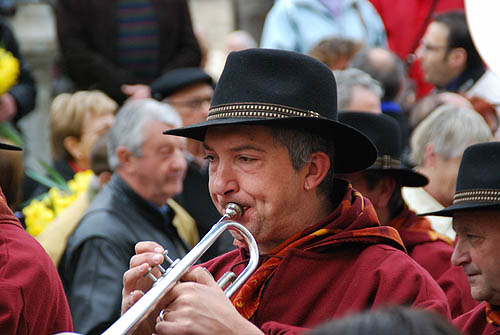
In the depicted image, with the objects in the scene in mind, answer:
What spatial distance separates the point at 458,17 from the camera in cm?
802

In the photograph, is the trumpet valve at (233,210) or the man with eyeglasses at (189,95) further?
the man with eyeglasses at (189,95)

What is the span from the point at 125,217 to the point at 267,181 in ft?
7.95

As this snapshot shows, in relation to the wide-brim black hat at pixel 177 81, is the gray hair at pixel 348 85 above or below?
above

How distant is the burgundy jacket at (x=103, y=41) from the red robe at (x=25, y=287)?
187 inches

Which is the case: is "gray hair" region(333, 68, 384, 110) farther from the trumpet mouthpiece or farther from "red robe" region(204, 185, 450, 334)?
the trumpet mouthpiece

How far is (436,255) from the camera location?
476 centimetres

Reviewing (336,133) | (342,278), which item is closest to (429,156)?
(336,133)

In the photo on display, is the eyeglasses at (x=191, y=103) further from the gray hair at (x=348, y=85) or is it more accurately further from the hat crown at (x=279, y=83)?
the hat crown at (x=279, y=83)

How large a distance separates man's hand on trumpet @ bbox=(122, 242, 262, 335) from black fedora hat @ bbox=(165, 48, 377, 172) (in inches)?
23.7

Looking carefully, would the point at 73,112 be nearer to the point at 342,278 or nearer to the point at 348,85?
the point at 348,85

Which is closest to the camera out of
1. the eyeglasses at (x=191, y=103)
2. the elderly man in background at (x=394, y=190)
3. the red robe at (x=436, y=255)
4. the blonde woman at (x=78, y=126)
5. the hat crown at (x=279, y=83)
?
the hat crown at (x=279, y=83)

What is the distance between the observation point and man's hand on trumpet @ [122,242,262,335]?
2.97 m

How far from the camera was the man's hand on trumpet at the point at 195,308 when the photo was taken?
297 cm

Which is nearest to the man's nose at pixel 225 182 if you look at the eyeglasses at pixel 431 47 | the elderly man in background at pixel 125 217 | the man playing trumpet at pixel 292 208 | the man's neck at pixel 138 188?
the man playing trumpet at pixel 292 208
